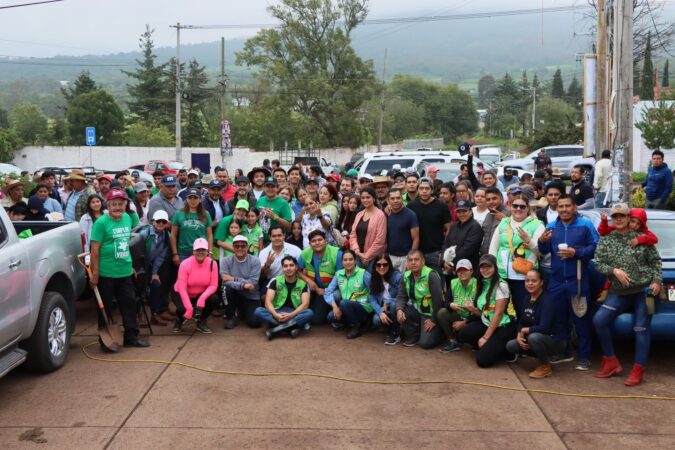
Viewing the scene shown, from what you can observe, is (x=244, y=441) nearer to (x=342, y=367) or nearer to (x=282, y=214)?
(x=342, y=367)

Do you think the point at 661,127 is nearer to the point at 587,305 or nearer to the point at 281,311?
the point at 587,305

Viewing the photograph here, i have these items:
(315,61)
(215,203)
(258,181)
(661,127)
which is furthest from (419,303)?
(315,61)

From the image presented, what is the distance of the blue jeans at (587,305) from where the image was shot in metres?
7.22

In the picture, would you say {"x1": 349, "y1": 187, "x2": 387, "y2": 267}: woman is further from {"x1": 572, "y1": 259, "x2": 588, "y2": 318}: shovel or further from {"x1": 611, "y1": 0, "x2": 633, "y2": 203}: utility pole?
{"x1": 611, "y1": 0, "x2": 633, "y2": 203}: utility pole

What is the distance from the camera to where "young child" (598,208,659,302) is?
22.1ft

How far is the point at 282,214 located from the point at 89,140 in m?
21.1

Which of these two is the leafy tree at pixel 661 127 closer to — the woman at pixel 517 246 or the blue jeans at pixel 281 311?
the woman at pixel 517 246

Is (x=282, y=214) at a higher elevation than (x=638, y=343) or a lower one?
higher

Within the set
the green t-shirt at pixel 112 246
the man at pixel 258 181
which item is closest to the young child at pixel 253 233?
the man at pixel 258 181

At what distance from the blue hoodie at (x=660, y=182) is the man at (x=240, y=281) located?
27.2ft

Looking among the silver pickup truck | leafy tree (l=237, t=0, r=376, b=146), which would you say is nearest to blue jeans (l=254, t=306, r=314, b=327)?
the silver pickup truck

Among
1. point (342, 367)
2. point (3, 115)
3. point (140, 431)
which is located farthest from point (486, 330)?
point (3, 115)

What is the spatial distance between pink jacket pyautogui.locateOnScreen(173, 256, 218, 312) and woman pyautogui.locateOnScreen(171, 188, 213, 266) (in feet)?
1.87

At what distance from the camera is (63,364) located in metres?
7.49
